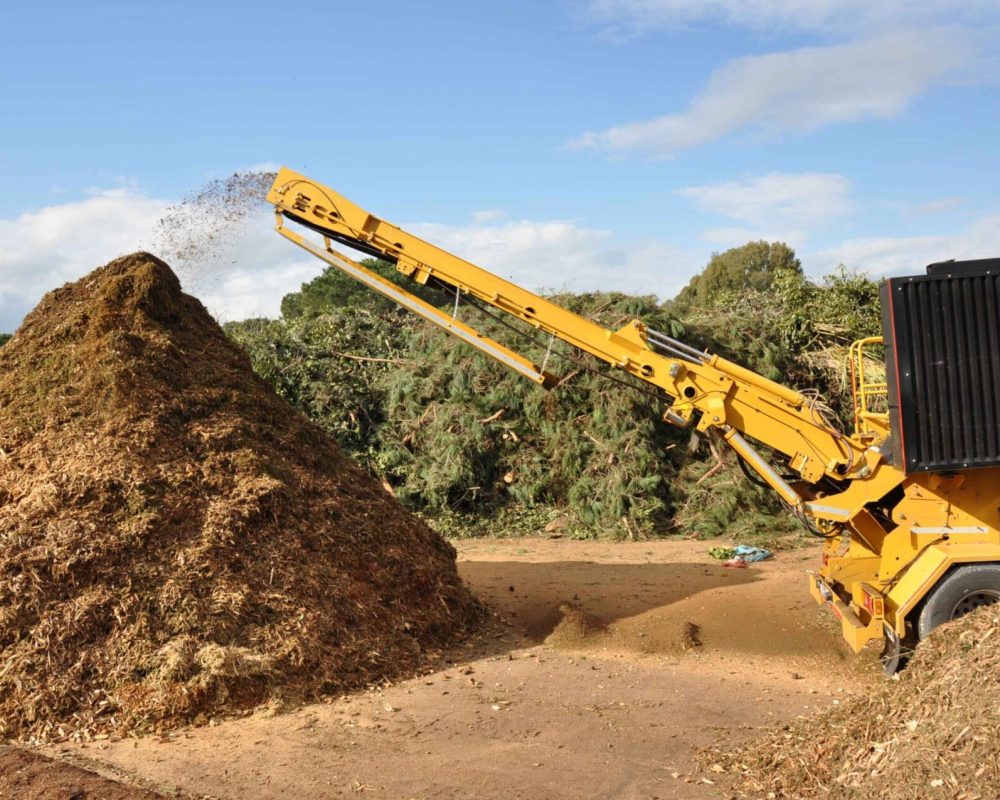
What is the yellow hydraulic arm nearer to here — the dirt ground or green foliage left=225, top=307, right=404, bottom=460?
the dirt ground

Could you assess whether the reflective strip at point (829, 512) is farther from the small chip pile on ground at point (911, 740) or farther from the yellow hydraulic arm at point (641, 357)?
the small chip pile on ground at point (911, 740)

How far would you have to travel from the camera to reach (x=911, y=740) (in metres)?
4.20

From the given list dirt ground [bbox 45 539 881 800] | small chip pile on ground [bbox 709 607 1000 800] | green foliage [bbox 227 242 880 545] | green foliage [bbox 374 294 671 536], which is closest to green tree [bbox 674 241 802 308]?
green foliage [bbox 227 242 880 545]

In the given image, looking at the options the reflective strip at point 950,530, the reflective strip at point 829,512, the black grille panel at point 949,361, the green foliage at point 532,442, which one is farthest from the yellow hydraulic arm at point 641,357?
the green foliage at point 532,442

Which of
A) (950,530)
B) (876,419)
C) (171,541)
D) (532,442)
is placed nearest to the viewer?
(950,530)

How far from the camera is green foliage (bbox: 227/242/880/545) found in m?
13.5

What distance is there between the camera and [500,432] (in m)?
14.6

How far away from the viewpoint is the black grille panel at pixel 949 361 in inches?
245

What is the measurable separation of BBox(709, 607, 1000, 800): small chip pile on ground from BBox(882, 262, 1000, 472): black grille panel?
171 cm

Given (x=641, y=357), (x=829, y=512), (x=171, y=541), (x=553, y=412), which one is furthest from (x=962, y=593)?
(x=553, y=412)

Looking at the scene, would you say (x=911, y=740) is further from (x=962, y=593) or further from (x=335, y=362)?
(x=335, y=362)

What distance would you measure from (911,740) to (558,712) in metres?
2.51

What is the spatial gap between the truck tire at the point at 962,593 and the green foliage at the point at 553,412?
5.98 meters

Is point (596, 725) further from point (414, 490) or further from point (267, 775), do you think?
point (414, 490)
